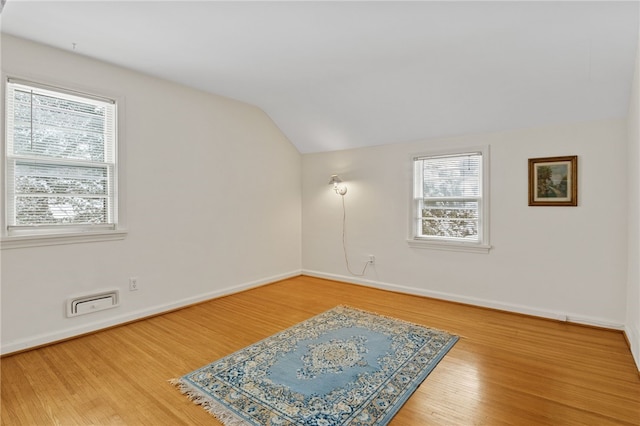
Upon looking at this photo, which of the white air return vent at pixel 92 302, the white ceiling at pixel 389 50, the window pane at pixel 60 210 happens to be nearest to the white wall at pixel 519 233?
the white ceiling at pixel 389 50

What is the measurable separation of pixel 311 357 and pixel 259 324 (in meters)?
0.90

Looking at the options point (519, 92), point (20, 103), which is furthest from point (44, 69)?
point (519, 92)

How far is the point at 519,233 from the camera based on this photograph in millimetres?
3572

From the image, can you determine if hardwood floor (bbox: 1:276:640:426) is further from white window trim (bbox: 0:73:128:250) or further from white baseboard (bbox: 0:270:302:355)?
white window trim (bbox: 0:73:128:250)

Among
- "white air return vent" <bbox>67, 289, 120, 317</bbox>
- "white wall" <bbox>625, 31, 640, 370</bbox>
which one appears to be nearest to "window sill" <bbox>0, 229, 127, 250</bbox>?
"white air return vent" <bbox>67, 289, 120, 317</bbox>

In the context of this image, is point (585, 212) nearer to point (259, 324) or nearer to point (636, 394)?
point (636, 394)

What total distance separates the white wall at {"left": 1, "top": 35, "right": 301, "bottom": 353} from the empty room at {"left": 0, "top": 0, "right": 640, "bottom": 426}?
0.02 m

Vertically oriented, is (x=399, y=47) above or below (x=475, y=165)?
above

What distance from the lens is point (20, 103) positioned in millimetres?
2711

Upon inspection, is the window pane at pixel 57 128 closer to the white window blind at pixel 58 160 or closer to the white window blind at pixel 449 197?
the white window blind at pixel 58 160

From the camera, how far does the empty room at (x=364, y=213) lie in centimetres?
216

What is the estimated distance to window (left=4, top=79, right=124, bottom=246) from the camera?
2.69 meters

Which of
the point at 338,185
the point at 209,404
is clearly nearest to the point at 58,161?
the point at 209,404

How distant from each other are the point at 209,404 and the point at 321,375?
0.76 meters
